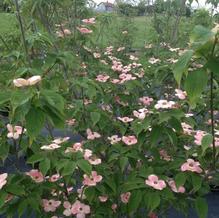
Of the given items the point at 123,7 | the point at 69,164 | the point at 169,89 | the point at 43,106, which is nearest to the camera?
the point at 43,106

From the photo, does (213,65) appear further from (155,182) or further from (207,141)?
(155,182)

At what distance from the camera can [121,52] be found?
13.6 ft

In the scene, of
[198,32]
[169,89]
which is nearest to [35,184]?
[198,32]

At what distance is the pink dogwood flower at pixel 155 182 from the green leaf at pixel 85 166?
0.23 meters

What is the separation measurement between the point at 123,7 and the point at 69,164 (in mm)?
4569

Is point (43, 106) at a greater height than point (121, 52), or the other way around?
point (43, 106)

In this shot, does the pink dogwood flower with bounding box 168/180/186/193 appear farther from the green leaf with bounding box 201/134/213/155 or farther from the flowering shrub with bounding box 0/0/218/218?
the green leaf with bounding box 201/134/213/155

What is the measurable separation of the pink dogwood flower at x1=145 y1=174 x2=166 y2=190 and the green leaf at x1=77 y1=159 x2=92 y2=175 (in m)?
0.23

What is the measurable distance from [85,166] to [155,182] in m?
0.27

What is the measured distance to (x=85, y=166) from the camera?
1502 millimetres

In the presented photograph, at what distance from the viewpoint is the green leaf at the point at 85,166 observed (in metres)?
1.48

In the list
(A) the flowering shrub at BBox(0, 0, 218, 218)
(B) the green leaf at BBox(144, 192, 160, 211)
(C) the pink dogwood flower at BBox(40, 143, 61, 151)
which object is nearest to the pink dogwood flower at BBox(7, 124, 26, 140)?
(A) the flowering shrub at BBox(0, 0, 218, 218)

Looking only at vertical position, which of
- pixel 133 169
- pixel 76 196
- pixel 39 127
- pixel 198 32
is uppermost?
pixel 198 32

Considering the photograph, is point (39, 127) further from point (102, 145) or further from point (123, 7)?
point (123, 7)
